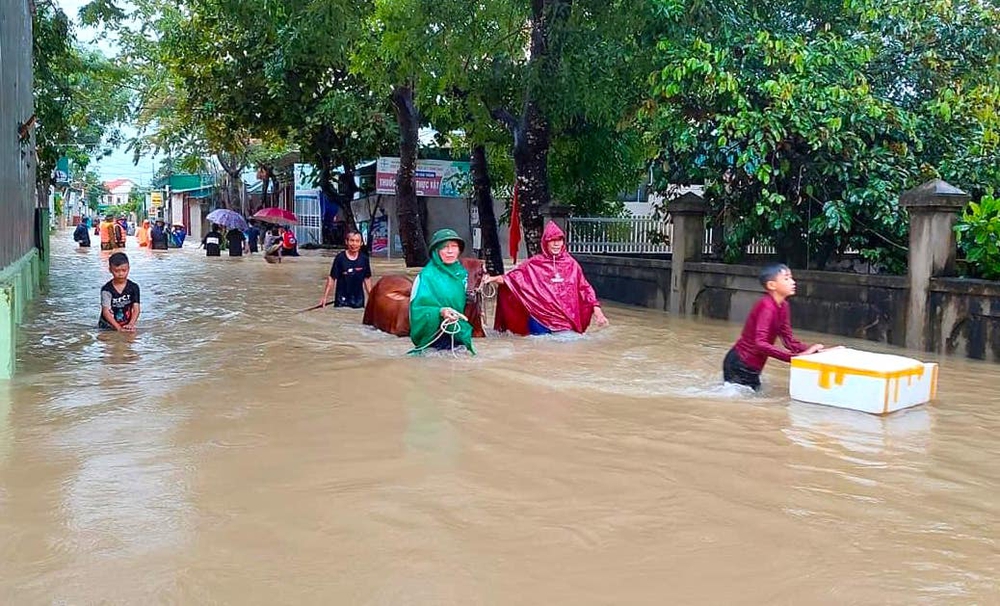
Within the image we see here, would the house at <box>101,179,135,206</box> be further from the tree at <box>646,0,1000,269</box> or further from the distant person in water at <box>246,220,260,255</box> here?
the tree at <box>646,0,1000,269</box>

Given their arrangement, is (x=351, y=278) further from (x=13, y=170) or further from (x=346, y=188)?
(x=346, y=188)

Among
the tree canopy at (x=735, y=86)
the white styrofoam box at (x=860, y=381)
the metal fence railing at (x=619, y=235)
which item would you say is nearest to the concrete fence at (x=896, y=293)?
the tree canopy at (x=735, y=86)

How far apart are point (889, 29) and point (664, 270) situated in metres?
4.56

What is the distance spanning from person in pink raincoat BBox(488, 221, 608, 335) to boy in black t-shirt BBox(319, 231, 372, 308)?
2590 millimetres

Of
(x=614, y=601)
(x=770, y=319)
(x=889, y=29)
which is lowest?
(x=614, y=601)

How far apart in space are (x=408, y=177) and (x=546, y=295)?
1250 cm

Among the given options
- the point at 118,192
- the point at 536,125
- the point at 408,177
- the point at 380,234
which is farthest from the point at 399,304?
the point at 118,192

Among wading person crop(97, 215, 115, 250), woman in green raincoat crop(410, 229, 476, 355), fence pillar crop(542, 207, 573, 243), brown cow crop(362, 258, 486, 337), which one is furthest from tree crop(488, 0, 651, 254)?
wading person crop(97, 215, 115, 250)

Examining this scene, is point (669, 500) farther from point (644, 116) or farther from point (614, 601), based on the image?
point (644, 116)

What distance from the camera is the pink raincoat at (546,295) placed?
10.8m

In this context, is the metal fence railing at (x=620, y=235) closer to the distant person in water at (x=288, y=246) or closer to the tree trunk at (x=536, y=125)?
the tree trunk at (x=536, y=125)

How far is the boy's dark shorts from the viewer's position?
24.7 feet

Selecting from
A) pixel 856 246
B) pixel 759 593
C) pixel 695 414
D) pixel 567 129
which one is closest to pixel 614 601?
pixel 759 593

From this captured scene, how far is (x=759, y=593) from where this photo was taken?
143 inches
